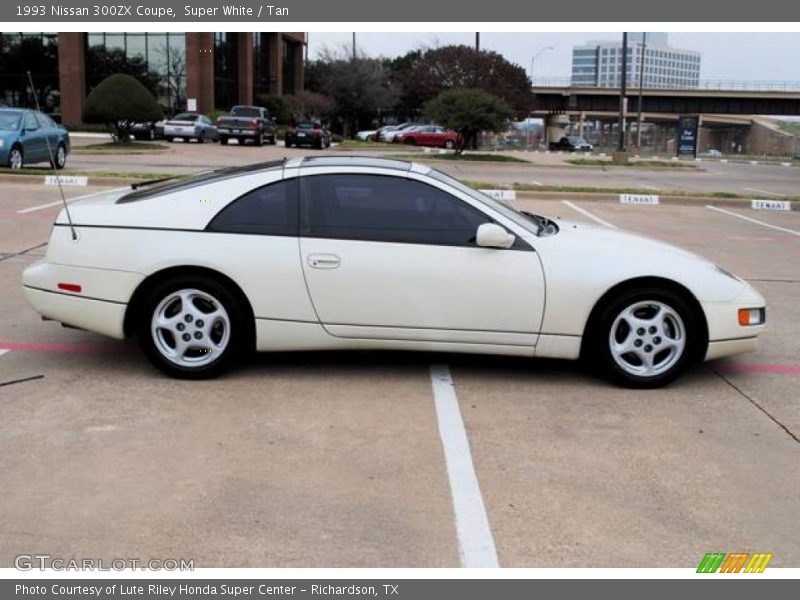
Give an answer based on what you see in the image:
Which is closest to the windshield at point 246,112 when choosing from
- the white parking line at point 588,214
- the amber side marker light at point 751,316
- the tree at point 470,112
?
the tree at point 470,112

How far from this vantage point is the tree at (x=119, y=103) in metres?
31.4

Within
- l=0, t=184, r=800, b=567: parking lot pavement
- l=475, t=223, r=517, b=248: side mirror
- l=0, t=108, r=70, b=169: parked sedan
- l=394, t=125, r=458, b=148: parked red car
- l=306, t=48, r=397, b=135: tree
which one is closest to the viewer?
l=0, t=184, r=800, b=567: parking lot pavement

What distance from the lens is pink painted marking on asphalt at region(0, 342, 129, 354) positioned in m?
6.05

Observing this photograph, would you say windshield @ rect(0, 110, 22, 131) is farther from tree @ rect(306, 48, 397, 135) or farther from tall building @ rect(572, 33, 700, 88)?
tall building @ rect(572, 33, 700, 88)

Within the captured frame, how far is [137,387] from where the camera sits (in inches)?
210

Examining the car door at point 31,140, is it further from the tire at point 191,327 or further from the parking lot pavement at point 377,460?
the tire at point 191,327

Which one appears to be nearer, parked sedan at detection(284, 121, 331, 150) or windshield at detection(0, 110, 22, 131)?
windshield at detection(0, 110, 22, 131)

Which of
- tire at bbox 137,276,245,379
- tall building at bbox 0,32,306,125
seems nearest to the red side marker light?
tire at bbox 137,276,245,379

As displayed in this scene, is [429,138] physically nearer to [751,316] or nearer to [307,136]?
[307,136]

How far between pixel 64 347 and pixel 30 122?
14071mm

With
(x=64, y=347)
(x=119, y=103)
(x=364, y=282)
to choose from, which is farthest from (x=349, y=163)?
(x=119, y=103)

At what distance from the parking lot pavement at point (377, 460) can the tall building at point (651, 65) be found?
98.5 meters
